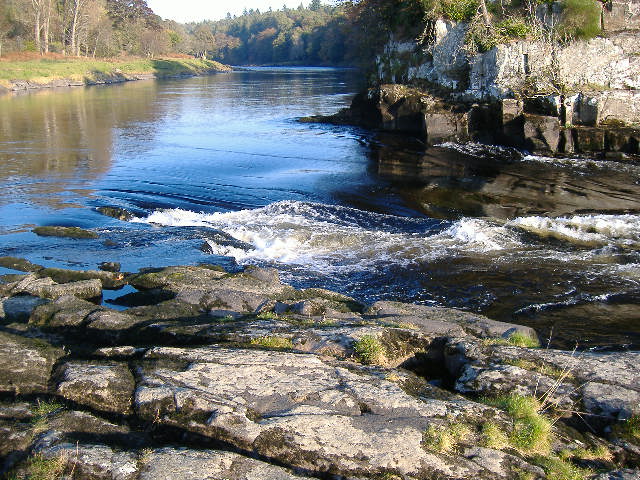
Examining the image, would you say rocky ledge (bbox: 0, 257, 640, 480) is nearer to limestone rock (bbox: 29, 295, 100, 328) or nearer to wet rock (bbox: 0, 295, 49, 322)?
limestone rock (bbox: 29, 295, 100, 328)

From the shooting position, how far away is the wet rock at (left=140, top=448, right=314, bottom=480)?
434cm

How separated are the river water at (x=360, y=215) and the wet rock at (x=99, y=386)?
6.31m

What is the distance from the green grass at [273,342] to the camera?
22.4 feet

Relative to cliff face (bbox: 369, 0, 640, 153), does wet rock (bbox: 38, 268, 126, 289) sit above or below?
below

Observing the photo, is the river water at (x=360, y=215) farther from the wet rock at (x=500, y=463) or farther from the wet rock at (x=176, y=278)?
the wet rock at (x=500, y=463)

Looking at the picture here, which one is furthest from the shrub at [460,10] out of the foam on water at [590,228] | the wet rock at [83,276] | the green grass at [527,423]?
the green grass at [527,423]

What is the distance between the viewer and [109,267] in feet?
43.8

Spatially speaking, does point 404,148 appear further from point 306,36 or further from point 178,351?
point 306,36

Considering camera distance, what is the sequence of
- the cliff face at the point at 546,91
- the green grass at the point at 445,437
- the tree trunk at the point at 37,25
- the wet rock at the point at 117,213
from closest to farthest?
the green grass at the point at 445,437
the wet rock at the point at 117,213
the cliff face at the point at 546,91
the tree trunk at the point at 37,25

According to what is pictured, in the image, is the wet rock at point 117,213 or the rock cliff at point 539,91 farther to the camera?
the rock cliff at point 539,91

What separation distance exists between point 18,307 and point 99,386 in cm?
578

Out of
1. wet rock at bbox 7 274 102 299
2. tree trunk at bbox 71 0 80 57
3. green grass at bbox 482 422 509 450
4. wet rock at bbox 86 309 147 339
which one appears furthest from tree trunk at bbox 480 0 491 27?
tree trunk at bbox 71 0 80 57

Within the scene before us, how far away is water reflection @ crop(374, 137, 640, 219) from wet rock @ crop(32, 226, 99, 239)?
34.5 ft

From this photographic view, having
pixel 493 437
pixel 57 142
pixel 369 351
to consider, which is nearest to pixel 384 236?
pixel 369 351
